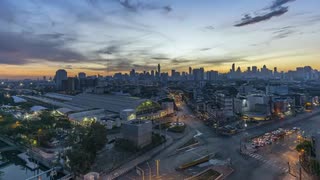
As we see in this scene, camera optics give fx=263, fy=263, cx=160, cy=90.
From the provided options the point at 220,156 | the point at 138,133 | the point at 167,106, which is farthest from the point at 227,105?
the point at 138,133

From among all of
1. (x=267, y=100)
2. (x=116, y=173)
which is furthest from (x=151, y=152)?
(x=267, y=100)

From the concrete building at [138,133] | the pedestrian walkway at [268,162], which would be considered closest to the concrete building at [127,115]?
the concrete building at [138,133]

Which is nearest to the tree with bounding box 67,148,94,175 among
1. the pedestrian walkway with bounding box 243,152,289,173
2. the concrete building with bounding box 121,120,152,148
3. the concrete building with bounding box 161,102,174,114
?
the concrete building with bounding box 121,120,152,148

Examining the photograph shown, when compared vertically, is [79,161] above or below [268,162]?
above

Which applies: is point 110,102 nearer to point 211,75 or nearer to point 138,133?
point 138,133

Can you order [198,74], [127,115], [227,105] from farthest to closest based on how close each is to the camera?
[198,74] → [227,105] → [127,115]

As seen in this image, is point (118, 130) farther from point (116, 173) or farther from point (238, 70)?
point (238, 70)

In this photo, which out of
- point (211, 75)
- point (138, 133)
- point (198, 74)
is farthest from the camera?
point (211, 75)

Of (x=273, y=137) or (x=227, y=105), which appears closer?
(x=273, y=137)
